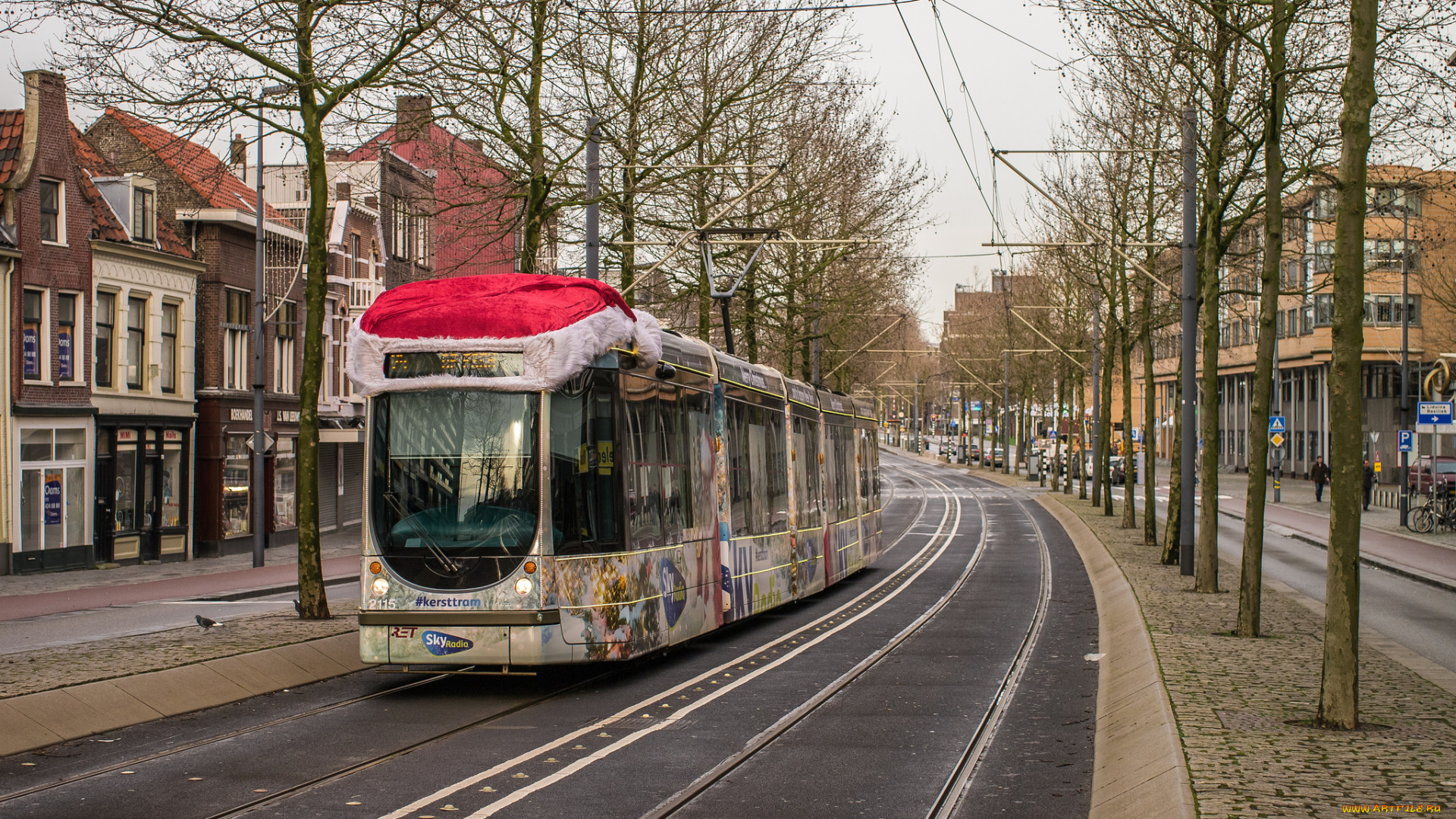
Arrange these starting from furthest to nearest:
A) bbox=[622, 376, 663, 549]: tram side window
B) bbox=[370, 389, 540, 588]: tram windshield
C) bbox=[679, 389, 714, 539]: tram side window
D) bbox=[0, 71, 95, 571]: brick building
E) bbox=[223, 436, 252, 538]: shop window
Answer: bbox=[223, 436, 252, 538]: shop window → bbox=[0, 71, 95, 571]: brick building → bbox=[679, 389, 714, 539]: tram side window → bbox=[622, 376, 663, 549]: tram side window → bbox=[370, 389, 540, 588]: tram windshield

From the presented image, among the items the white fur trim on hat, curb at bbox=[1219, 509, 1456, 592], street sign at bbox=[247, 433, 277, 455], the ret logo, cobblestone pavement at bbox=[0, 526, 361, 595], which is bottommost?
cobblestone pavement at bbox=[0, 526, 361, 595]

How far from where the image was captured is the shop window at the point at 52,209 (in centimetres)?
3072

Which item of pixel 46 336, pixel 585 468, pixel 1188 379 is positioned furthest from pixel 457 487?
pixel 46 336

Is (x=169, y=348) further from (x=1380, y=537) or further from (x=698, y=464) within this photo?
(x=1380, y=537)

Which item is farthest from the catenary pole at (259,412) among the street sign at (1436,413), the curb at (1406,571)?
the street sign at (1436,413)

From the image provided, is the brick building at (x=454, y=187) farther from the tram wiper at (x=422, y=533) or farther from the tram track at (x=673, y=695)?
the tram track at (x=673, y=695)

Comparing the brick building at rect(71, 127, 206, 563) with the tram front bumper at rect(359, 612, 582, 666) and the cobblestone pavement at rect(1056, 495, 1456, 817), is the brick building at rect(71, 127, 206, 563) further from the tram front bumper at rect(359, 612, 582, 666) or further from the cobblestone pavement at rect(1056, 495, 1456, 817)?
the cobblestone pavement at rect(1056, 495, 1456, 817)

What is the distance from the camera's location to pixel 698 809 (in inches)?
306

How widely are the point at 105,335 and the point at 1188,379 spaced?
77.0 feet

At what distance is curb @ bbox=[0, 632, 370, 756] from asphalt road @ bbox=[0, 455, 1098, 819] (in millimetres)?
227

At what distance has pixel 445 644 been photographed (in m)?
11.6

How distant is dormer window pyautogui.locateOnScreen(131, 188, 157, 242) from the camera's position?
3397 centimetres

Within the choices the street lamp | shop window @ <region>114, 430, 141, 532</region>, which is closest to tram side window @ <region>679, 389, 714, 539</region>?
the street lamp

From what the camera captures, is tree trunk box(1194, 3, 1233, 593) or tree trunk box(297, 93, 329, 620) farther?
tree trunk box(1194, 3, 1233, 593)
